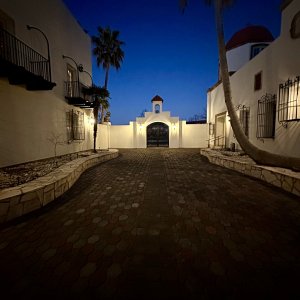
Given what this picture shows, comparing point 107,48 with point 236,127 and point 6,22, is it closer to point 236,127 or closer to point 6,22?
point 6,22

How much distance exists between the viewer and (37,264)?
1.86 metres

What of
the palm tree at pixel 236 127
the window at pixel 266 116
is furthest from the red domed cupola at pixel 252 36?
the window at pixel 266 116

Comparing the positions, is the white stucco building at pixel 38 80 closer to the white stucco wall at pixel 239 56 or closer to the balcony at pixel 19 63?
the balcony at pixel 19 63

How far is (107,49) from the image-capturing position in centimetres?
1617

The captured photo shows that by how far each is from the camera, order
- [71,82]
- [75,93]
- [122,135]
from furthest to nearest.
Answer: [122,135] → [75,93] → [71,82]

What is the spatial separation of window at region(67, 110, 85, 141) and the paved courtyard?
6305mm

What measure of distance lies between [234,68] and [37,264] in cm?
1811

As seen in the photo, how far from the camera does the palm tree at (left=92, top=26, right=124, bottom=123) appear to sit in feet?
51.7

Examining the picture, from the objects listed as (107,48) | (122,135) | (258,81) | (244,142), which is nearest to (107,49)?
(107,48)

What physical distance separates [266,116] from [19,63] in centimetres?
1009

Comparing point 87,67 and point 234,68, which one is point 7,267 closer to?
point 87,67

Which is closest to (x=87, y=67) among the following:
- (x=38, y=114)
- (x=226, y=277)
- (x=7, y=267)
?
(x=38, y=114)

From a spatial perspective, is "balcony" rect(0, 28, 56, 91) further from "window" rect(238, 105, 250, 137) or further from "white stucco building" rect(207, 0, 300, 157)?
"window" rect(238, 105, 250, 137)

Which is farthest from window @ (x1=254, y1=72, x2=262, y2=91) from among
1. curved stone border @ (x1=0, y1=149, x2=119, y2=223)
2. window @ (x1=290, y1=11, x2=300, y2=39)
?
curved stone border @ (x1=0, y1=149, x2=119, y2=223)
